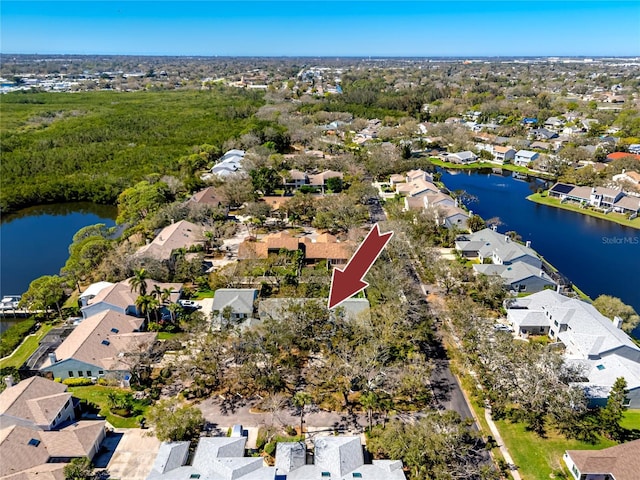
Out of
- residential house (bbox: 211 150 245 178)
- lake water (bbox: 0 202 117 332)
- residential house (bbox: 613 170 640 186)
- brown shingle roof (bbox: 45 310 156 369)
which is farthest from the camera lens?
residential house (bbox: 211 150 245 178)

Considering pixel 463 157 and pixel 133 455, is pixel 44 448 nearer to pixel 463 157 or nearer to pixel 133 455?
pixel 133 455

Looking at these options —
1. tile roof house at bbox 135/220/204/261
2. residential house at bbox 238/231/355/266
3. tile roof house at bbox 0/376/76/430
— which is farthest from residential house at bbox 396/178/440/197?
tile roof house at bbox 0/376/76/430

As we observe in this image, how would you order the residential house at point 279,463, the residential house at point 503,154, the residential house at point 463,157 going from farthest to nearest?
1. the residential house at point 463,157
2. the residential house at point 503,154
3. the residential house at point 279,463

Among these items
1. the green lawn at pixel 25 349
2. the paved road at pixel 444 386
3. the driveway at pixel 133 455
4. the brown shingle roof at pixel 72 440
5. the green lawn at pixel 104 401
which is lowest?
the green lawn at pixel 25 349

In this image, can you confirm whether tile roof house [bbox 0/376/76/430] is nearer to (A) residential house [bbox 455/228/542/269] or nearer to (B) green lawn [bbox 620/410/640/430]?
(B) green lawn [bbox 620/410/640/430]

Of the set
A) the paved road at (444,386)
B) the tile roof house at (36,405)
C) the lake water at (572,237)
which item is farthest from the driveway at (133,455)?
the lake water at (572,237)

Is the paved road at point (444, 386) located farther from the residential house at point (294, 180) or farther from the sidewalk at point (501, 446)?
the residential house at point (294, 180)

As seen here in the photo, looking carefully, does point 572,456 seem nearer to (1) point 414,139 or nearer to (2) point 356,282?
(2) point 356,282
